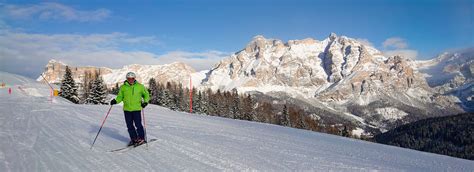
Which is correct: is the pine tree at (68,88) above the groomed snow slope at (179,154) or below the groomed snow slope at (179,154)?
above

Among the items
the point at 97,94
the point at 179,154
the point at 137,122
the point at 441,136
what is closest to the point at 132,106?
the point at 137,122

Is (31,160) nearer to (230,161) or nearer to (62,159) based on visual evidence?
(62,159)

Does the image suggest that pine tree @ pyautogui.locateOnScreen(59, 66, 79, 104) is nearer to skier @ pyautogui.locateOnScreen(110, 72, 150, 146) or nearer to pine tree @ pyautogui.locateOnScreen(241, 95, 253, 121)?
pine tree @ pyautogui.locateOnScreen(241, 95, 253, 121)

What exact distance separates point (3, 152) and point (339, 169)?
31.5 feet

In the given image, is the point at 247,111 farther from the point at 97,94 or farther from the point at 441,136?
the point at 441,136

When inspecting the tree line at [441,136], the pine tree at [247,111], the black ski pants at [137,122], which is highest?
the black ski pants at [137,122]

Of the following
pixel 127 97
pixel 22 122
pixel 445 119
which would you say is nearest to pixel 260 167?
pixel 127 97

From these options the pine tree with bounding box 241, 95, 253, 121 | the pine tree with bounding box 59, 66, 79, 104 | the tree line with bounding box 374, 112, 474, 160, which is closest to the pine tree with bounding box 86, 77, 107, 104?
the pine tree with bounding box 59, 66, 79, 104

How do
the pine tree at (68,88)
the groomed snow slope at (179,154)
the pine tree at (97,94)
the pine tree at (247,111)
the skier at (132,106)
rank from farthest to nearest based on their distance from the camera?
the pine tree at (247,111)
the pine tree at (97,94)
the pine tree at (68,88)
the skier at (132,106)
the groomed snow slope at (179,154)

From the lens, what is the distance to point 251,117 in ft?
278

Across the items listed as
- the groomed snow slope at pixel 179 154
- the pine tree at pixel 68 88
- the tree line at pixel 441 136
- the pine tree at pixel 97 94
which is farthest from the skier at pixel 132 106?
the tree line at pixel 441 136

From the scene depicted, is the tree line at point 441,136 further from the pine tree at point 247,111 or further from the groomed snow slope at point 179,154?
the groomed snow slope at point 179,154

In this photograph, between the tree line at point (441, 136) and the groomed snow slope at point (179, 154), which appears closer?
the groomed snow slope at point (179, 154)

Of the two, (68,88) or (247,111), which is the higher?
(68,88)
